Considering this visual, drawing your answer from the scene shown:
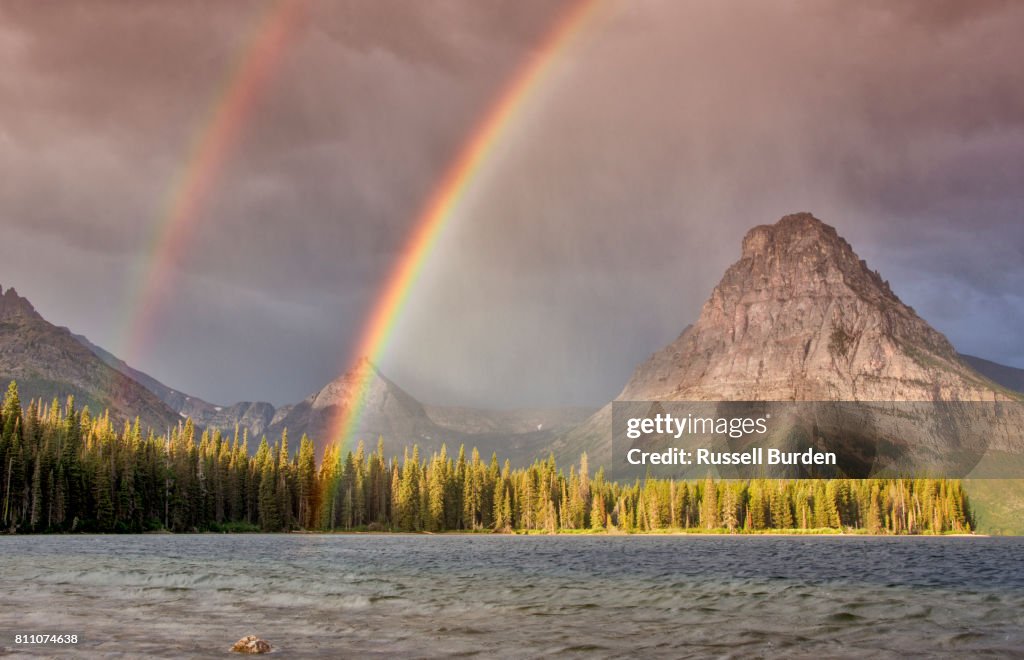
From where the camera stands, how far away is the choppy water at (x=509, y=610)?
32.6 metres

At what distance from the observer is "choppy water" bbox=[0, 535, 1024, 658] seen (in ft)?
107

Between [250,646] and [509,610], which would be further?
[509,610]

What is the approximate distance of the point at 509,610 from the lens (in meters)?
44.8

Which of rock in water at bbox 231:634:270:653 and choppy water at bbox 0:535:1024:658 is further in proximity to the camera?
choppy water at bbox 0:535:1024:658

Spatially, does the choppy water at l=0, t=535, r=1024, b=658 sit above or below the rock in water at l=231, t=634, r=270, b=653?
below

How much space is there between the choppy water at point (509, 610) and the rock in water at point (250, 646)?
74cm

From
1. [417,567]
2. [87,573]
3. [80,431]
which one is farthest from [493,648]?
[80,431]

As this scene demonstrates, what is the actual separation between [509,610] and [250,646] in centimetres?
1735

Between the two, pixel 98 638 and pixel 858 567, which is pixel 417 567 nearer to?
pixel 858 567

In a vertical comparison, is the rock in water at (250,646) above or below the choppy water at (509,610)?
above

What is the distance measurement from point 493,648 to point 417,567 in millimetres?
53462

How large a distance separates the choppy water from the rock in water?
0.74 meters

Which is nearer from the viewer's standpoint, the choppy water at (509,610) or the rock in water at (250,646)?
the rock in water at (250,646)

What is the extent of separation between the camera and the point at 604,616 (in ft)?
139
